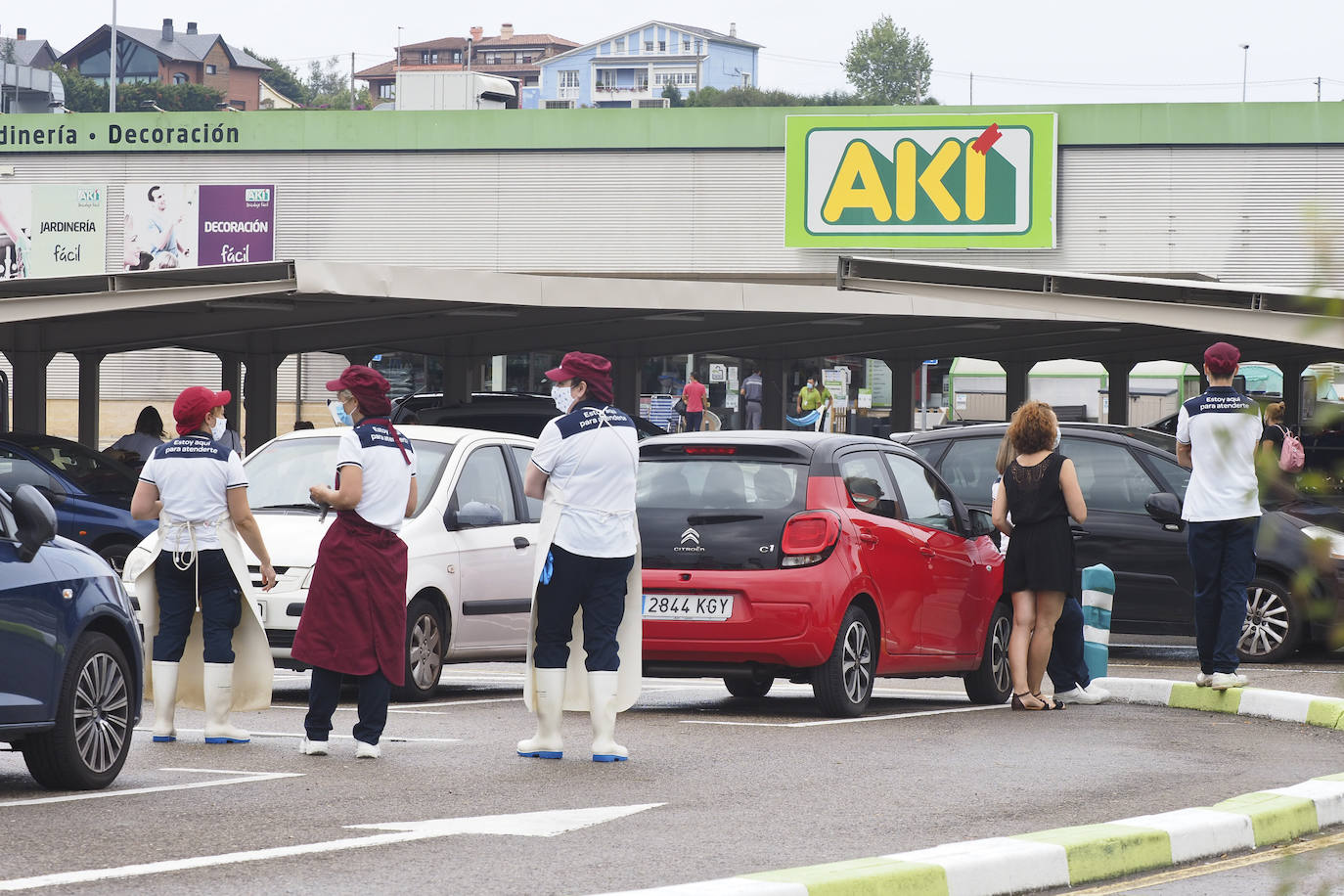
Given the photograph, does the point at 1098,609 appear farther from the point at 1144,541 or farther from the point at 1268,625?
the point at 1268,625

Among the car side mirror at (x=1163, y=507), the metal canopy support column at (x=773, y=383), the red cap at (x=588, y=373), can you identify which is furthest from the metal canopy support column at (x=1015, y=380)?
the red cap at (x=588, y=373)

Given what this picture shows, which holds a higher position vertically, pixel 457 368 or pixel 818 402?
pixel 457 368

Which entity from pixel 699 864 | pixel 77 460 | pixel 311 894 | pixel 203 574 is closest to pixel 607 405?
pixel 203 574

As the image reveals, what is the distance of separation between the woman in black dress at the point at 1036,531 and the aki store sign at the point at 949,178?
3053 centimetres

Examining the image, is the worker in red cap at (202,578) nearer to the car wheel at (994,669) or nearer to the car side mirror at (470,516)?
the car side mirror at (470,516)

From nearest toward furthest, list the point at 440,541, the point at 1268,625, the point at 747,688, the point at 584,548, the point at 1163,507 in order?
the point at 584,548 < the point at 440,541 < the point at 747,688 < the point at 1163,507 < the point at 1268,625

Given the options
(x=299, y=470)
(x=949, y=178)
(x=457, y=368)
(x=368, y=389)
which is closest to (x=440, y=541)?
(x=299, y=470)

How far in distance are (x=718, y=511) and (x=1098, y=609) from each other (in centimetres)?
302

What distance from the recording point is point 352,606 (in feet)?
28.5

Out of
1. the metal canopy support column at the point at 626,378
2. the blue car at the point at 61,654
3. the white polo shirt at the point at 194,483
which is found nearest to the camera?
the blue car at the point at 61,654

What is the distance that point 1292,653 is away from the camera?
1412cm

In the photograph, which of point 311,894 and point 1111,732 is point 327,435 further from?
point 311,894

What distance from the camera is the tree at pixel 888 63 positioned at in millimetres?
173375

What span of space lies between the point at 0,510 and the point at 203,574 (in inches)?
73.5
